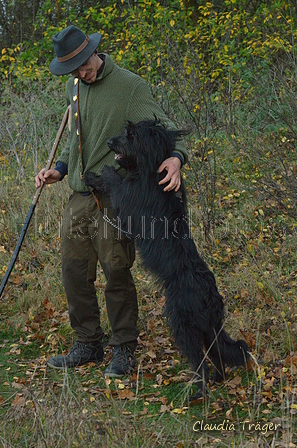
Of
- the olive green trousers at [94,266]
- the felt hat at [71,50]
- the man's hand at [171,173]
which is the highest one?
the felt hat at [71,50]

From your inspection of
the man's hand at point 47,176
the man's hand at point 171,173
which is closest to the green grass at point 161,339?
the man's hand at point 171,173

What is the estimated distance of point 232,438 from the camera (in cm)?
305

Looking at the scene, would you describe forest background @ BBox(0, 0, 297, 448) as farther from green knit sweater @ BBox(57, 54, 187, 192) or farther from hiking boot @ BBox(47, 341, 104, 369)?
green knit sweater @ BBox(57, 54, 187, 192)

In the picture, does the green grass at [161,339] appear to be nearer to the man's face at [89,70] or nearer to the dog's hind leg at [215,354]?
the dog's hind leg at [215,354]

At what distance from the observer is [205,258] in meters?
6.09

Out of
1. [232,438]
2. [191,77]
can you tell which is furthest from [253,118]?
[232,438]

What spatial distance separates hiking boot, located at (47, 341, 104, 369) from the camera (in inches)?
180

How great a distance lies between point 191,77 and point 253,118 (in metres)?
2.44

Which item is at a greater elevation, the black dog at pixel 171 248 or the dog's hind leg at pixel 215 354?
the black dog at pixel 171 248

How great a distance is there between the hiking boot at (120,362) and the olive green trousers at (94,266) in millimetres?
56

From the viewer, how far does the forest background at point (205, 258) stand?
333 centimetres

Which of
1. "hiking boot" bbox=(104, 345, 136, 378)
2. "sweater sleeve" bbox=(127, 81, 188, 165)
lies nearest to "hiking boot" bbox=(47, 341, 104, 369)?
"hiking boot" bbox=(104, 345, 136, 378)

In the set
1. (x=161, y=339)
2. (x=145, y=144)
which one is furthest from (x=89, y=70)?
(x=161, y=339)

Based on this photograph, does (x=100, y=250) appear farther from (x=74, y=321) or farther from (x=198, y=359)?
(x=198, y=359)
